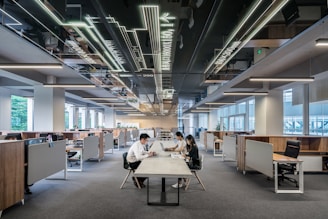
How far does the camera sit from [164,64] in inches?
217

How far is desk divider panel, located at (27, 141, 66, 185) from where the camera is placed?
183 inches

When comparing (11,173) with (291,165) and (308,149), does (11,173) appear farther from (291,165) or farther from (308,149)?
(308,149)

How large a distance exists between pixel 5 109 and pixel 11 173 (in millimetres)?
7820

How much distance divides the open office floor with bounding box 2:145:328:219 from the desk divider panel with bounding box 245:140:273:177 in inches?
15.3

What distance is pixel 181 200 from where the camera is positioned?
4578mm

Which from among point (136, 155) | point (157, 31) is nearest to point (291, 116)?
point (136, 155)

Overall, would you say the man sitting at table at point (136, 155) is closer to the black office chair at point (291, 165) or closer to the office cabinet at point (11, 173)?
the office cabinet at point (11, 173)

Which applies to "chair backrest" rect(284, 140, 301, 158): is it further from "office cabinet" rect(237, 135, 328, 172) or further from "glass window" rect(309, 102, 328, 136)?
"glass window" rect(309, 102, 328, 136)

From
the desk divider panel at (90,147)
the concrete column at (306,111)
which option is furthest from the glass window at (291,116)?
the desk divider panel at (90,147)

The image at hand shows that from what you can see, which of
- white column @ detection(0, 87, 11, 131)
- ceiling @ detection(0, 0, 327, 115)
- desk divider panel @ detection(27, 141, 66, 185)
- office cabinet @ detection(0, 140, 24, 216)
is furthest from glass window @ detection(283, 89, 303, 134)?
white column @ detection(0, 87, 11, 131)

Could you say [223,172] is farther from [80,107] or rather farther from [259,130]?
[80,107]

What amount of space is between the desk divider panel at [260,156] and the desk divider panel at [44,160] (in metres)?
4.81

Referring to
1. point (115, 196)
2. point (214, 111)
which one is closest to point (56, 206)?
point (115, 196)

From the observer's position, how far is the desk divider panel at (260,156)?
545cm
